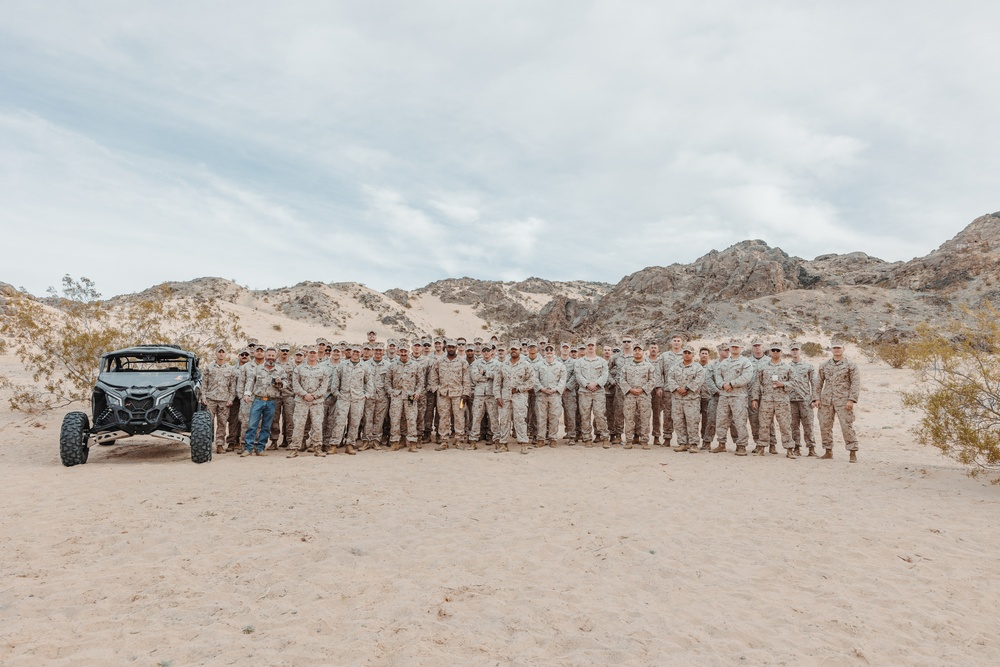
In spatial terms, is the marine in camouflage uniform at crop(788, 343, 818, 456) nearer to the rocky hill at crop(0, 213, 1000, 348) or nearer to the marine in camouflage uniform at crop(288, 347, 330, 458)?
the marine in camouflage uniform at crop(288, 347, 330, 458)

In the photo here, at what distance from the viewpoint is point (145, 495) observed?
22.2ft

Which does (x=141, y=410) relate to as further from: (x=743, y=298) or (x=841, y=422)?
(x=743, y=298)

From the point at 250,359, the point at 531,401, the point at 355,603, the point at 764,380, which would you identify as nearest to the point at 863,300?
the point at 764,380

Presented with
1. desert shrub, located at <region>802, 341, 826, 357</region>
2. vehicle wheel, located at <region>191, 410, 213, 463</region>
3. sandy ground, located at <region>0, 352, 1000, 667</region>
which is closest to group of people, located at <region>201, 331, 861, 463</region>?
vehicle wheel, located at <region>191, 410, 213, 463</region>

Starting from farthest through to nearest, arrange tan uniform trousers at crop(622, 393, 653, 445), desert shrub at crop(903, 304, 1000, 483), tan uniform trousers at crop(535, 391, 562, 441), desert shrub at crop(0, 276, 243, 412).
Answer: desert shrub at crop(0, 276, 243, 412)
tan uniform trousers at crop(535, 391, 562, 441)
tan uniform trousers at crop(622, 393, 653, 445)
desert shrub at crop(903, 304, 1000, 483)

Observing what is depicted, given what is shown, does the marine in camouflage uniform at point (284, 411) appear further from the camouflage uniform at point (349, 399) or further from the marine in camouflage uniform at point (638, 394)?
the marine in camouflage uniform at point (638, 394)

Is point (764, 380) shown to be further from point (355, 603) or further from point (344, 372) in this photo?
point (355, 603)

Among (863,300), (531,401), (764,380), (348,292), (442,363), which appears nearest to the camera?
(764,380)

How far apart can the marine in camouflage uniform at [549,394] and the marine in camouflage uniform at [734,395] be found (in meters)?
3.04

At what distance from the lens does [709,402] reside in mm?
11188

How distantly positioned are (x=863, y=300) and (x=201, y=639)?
3334 centimetres

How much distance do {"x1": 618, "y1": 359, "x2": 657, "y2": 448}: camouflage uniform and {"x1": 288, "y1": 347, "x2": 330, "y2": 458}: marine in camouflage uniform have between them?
5879 mm

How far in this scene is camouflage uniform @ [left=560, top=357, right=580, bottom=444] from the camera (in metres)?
11.5

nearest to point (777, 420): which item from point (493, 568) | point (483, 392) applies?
point (483, 392)
